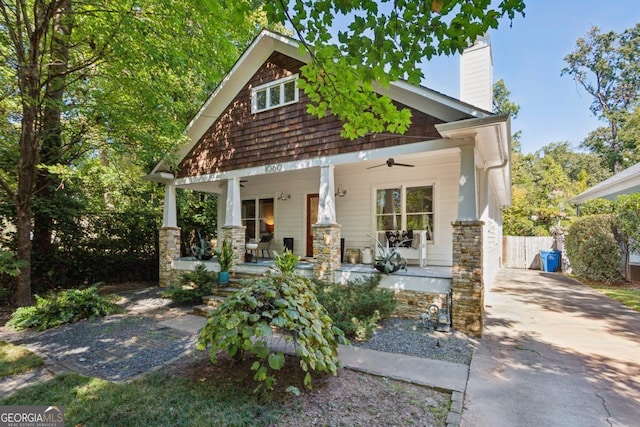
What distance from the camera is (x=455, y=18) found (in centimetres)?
274

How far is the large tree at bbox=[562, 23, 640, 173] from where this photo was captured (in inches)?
931

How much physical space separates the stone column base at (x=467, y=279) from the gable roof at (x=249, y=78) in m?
2.01

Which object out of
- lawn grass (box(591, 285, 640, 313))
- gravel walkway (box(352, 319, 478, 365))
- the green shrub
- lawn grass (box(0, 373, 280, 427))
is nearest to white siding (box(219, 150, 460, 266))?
gravel walkway (box(352, 319, 478, 365))

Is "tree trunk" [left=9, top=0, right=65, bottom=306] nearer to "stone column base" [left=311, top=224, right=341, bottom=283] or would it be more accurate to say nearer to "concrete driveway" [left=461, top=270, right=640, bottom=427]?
"stone column base" [left=311, top=224, right=341, bottom=283]

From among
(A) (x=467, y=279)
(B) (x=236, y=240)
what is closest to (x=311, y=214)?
(B) (x=236, y=240)

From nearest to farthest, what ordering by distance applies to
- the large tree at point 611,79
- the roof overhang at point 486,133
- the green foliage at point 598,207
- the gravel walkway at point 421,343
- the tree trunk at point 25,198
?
the gravel walkway at point 421,343
the roof overhang at point 486,133
the tree trunk at point 25,198
the green foliage at point 598,207
the large tree at point 611,79

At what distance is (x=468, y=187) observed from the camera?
546cm

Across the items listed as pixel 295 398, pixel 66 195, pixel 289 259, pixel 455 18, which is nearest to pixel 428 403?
pixel 295 398

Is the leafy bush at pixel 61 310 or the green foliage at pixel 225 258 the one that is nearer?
the leafy bush at pixel 61 310

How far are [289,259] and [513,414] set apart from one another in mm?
3193

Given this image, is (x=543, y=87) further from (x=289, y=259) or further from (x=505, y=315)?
(x=289, y=259)

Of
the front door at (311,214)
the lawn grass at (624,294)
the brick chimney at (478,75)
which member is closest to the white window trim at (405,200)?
the front door at (311,214)

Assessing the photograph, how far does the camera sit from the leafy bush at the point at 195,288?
7.56 metres

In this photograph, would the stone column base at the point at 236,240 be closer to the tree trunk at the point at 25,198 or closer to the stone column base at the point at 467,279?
the tree trunk at the point at 25,198
